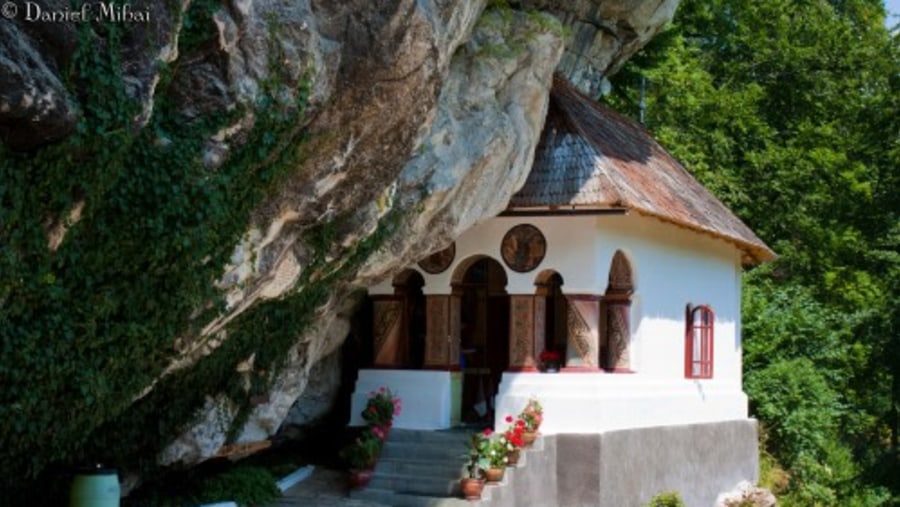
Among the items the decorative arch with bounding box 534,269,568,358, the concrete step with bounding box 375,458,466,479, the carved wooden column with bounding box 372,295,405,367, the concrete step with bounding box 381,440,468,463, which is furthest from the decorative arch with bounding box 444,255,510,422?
the concrete step with bounding box 375,458,466,479

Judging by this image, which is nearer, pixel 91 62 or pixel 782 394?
pixel 91 62

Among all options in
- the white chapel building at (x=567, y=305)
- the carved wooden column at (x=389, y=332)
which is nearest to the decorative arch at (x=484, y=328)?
the white chapel building at (x=567, y=305)

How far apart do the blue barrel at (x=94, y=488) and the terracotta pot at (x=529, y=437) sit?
19.8 feet

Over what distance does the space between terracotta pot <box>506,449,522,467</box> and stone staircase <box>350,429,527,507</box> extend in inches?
3.6

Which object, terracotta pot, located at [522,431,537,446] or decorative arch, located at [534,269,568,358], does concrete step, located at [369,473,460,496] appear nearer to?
terracotta pot, located at [522,431,537,446]

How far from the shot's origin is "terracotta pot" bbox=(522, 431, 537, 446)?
53.4 ft

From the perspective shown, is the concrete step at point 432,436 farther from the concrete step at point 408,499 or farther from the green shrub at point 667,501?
the green shrub at point 667,501

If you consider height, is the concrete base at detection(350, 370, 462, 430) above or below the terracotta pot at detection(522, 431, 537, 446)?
above

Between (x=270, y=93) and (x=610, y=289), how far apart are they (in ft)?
30.6

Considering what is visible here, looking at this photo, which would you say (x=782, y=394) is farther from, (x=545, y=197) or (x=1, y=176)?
(x=1, y=176)

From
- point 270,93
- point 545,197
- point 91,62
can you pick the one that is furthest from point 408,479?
point 91,62

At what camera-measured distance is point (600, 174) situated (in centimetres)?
1670

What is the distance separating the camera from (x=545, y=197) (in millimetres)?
16750

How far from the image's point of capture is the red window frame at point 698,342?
20406mm
